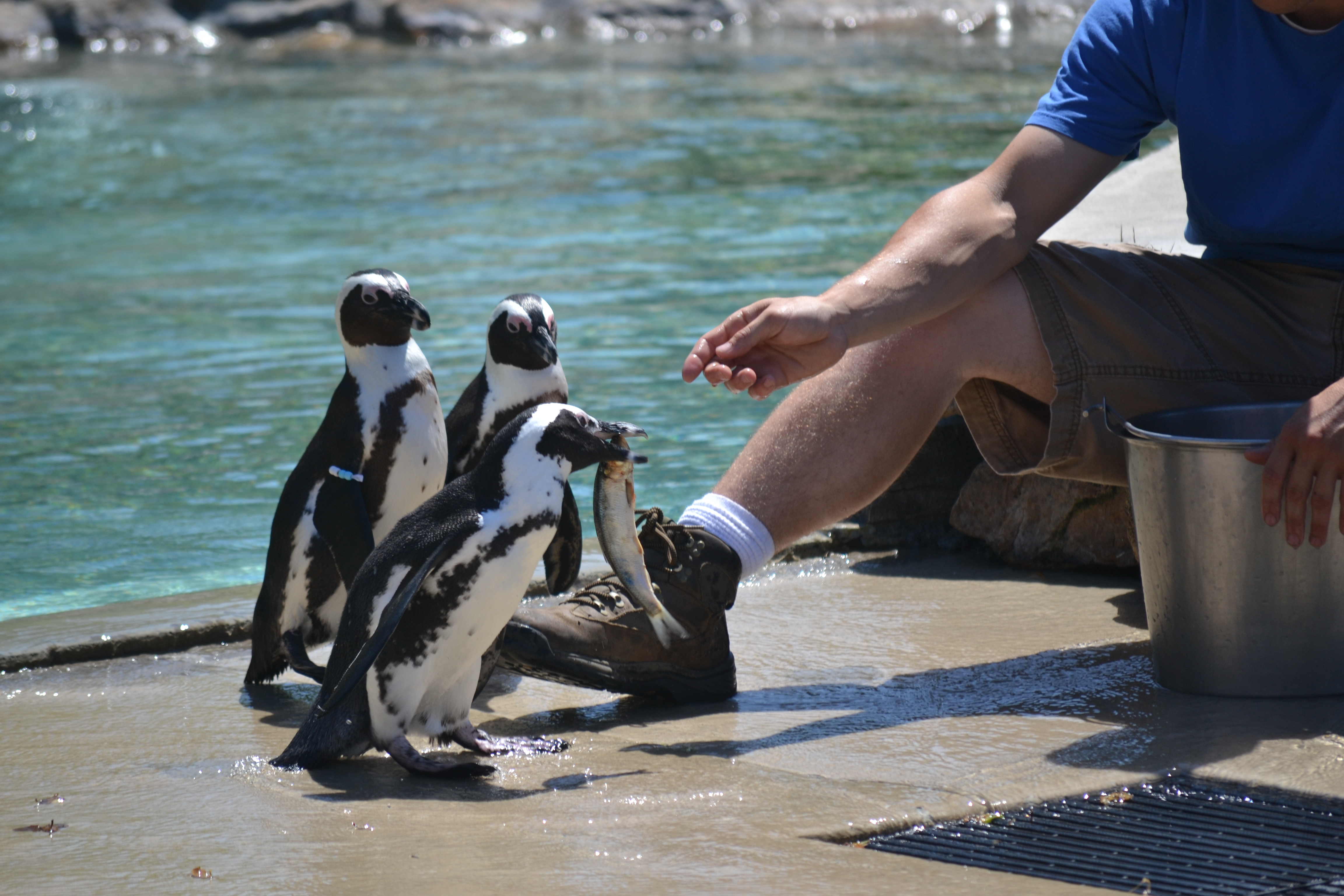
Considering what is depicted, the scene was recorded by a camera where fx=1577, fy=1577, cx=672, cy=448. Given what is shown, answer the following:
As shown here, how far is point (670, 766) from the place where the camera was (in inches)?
88.6

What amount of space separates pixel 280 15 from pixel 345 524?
2036 cm

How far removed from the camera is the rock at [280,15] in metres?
21.5

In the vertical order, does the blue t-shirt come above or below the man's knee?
above

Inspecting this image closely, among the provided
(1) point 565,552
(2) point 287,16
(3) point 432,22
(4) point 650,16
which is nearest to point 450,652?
(1) point 565,552

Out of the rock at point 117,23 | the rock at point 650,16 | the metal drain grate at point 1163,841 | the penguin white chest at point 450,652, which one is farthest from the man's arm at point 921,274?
the rock at point 117,23

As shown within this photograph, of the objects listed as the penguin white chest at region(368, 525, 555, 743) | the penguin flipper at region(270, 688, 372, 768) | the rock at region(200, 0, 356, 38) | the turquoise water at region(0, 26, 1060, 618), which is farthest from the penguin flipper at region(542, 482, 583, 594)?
the rock at region(200, 0, 356, 38)

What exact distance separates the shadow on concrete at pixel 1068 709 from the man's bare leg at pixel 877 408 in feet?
0.98

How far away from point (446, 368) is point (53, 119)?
10.3 metres

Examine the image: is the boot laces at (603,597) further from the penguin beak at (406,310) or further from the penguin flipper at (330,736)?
the penguin beak at (406,310)

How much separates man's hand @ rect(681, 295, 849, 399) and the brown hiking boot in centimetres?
31

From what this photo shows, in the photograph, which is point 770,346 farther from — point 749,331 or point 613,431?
point 613,431

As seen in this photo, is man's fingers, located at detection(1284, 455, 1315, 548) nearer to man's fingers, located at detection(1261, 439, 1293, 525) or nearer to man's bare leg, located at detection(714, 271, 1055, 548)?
man's fingers, located at detection(1261, 439, 1293, 525)

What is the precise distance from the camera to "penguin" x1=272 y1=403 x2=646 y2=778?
2322 mm

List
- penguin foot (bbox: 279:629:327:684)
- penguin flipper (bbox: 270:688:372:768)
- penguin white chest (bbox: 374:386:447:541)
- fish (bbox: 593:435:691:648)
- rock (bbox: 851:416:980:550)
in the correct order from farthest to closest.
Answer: rock (bbox: 851:416:980:550) < penguin white chest (bbox: 374:386:447:541) < penguin foot (bbox: 279:629:327:684) < fish (bbox: 593:435:691:648) < penguin flipper (bbox: 270:688:372:768)
